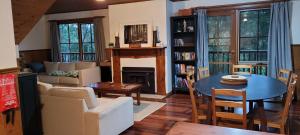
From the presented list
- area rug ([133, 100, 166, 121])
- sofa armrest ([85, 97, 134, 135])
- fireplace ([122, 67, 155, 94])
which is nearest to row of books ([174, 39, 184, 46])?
fireplace ([122, 67, 155, 94])

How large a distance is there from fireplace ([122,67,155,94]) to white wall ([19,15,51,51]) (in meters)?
3.66

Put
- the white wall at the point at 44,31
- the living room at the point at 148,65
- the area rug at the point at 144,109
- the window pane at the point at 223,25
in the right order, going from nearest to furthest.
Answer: the living room at the point at 148,65 < the area rug at the point at 144,109 < the window pane at the point at 223,25 < the white wall at the point at 44,31

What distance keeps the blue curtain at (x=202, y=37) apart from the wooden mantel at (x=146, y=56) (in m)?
0.88

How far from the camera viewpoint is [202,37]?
19.1ft

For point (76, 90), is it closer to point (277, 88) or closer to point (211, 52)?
point (277, 88)

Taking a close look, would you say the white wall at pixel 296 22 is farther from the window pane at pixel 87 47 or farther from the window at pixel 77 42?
the window pane at pixel 87 47

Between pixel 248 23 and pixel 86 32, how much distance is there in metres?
4.83

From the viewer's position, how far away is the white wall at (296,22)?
5000 millimetres

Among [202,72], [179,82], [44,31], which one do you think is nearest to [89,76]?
[179,82]

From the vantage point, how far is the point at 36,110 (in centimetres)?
330

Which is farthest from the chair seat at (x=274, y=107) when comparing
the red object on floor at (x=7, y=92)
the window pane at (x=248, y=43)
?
the red object on floor at (x=7, y=92)

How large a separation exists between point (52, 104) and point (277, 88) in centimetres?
292

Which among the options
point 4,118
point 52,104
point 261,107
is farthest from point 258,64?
point 4,118

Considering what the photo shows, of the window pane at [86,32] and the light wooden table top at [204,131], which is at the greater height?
the window pane at [86,32]
